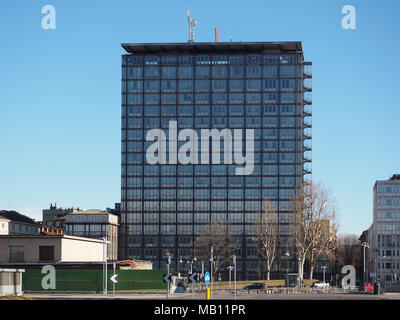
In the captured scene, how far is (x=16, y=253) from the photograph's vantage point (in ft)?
384

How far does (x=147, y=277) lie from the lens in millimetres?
102250

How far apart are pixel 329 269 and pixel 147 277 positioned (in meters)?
106

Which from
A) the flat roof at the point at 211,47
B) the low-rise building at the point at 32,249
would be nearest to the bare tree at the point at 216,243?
the flat roof at the point at 211,47

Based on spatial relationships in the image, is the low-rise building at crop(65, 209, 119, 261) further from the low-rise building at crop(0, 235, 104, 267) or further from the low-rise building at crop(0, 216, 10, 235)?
the low-rise building at crop(0, 235, 104, 267)

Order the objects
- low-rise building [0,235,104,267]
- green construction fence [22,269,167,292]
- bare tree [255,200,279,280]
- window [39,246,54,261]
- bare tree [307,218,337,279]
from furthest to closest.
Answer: bare tree [255,200,279,280] < bare tree [307,218,337,279] < window [39,246,54,261] < low-rise building [0,235,104,267] < green construction fence [22,269,167,292]

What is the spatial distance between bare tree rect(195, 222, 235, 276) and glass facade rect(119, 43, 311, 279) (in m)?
11.1

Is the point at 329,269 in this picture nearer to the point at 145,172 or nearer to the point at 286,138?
the point at 286,138

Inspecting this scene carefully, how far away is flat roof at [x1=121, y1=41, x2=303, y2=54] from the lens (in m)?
194

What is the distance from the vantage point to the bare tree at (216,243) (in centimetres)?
17075

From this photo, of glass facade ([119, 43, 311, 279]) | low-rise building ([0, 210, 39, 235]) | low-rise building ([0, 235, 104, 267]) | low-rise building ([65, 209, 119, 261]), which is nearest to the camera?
low-rise building ([0, 235, 104, 267])

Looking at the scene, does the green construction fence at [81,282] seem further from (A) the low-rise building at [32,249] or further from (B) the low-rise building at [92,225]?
(B) the low-rise building at [92,225]

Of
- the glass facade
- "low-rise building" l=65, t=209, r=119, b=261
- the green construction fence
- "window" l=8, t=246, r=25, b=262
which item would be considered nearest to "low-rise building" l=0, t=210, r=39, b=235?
"low-rise building" l=65, t=209, r=119, b=261
